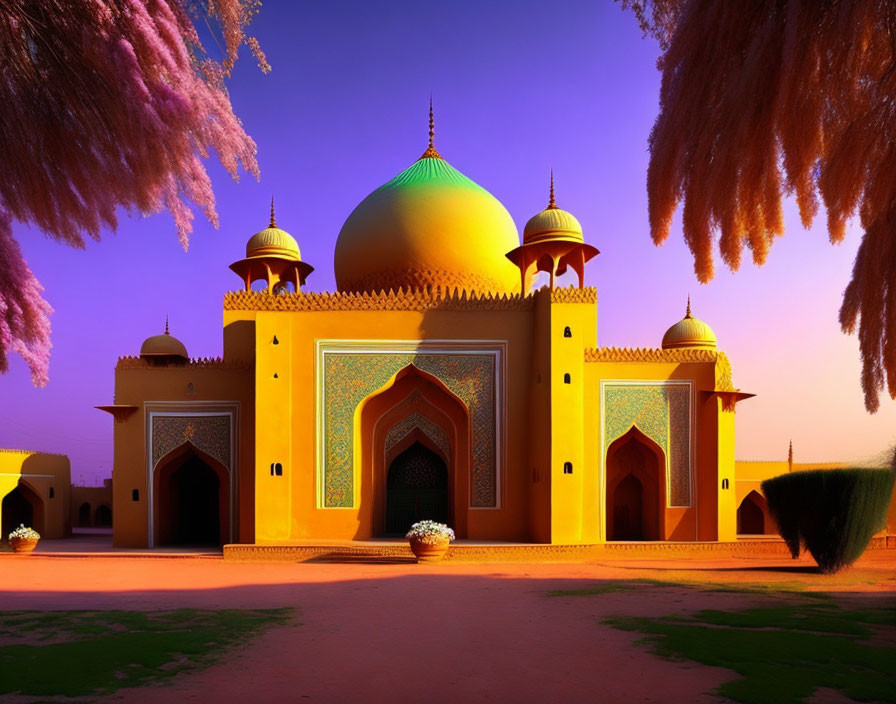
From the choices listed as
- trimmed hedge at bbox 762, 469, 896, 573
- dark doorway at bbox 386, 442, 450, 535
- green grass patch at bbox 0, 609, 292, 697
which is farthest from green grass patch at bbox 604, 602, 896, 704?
dark doorway at bbox 386, 442, 450, 535

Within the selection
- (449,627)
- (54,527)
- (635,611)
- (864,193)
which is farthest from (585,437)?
(54,527)

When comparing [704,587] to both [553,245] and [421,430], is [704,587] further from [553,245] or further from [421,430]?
[553,245]

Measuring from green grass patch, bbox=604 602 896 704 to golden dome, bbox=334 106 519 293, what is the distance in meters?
11.7

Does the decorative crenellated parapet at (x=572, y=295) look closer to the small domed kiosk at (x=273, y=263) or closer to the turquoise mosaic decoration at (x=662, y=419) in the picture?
the turquoise mosaic decoration at (x=662, y=419)

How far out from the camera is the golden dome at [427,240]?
1781 cm

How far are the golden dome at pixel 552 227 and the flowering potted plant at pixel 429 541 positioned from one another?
6836 mm

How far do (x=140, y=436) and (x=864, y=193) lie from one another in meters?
15.7

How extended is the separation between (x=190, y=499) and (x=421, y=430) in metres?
6.29

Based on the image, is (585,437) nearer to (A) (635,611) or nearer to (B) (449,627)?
(A) (635,611)

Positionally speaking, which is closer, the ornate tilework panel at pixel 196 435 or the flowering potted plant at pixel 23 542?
the flowering potted plant at pixel 23 542

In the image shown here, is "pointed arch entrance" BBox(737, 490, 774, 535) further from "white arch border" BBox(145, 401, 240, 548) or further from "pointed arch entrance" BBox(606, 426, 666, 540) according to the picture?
"white arch border" BBox(145, 401, 240, 548)

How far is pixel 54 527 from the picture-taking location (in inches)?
850

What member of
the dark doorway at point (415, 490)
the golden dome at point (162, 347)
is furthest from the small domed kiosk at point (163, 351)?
the dark doorway at point (415, 490)

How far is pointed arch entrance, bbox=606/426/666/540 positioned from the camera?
52.3 ft
